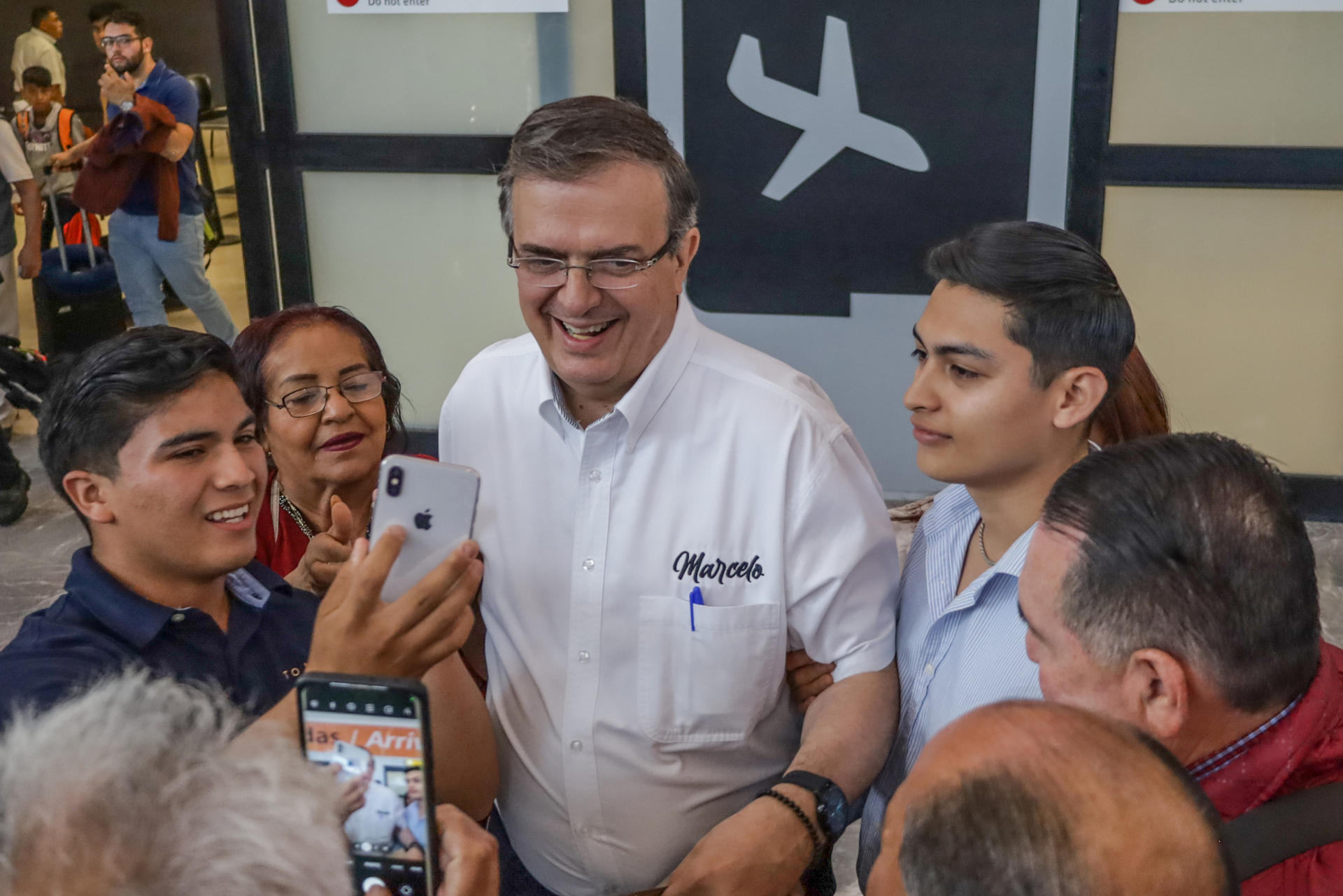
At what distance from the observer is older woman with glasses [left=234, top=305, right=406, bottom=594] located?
2.03 m

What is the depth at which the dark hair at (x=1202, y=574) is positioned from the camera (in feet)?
3.45

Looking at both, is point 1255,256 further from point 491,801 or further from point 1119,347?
point 491,801

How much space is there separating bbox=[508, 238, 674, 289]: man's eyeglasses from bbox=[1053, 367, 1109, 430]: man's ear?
21.9 inches

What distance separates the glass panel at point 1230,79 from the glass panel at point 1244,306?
0.19 metres

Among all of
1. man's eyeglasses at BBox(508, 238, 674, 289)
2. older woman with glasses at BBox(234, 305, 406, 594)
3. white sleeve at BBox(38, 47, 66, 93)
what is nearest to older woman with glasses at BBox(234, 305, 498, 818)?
older woman with glasses at BBox(234, 305, 406, 594)

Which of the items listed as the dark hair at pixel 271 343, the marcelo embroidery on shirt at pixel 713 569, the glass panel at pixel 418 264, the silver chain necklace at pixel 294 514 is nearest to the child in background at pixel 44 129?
the glass panel at pixel 418 264

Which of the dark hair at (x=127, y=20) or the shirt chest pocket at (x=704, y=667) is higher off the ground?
the dark hair at (x=127, y=20)

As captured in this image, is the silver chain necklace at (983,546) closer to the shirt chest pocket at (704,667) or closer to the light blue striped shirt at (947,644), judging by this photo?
the light blue striped shirt at (947,644)

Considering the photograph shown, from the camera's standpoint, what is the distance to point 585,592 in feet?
5.17

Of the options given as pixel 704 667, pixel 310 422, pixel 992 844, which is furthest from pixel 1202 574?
pixel 310 422

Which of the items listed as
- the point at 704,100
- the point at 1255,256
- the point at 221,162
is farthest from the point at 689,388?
the point at 221,162

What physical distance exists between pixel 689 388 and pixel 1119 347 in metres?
0.57

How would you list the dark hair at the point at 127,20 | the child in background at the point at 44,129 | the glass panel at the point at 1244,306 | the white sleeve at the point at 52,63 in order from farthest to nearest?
the white sleeve at the point at 52,63, the child in background at the point at 44,129, the dark hair at the point at 127,20, the glass panel at the point at 1244,306

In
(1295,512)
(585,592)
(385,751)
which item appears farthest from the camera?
(585,592)
